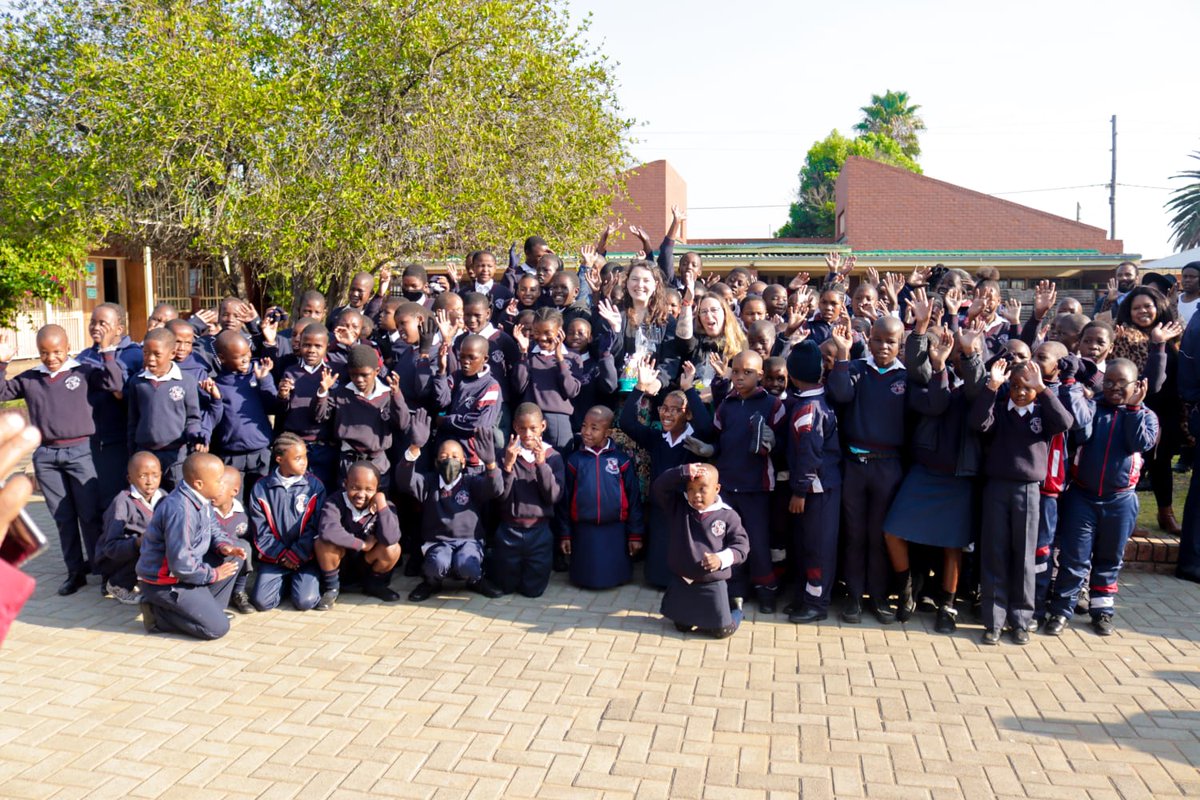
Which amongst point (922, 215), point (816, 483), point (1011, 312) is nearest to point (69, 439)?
point (816, 483)

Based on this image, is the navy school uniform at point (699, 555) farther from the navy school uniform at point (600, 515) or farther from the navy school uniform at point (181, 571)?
the navy school uniform at point (181, 571)

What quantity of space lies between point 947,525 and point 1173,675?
127 centimetres

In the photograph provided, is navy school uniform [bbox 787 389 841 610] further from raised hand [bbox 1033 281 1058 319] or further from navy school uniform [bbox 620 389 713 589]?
raised hand [bbox 1033 281 1058 319]

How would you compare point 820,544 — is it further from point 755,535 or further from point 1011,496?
point 1011,496

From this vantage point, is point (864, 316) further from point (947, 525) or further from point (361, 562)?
point (361, 562)

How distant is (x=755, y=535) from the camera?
555 cm

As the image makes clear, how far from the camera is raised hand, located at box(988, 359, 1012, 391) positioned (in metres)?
4.91

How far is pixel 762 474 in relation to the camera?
18.1ft

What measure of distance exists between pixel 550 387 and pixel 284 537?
196 cm

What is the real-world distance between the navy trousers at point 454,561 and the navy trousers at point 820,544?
2001 mm

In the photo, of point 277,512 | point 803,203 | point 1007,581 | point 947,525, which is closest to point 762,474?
point 947,525

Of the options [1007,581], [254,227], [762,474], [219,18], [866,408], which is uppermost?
[219,18]

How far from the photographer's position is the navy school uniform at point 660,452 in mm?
5852

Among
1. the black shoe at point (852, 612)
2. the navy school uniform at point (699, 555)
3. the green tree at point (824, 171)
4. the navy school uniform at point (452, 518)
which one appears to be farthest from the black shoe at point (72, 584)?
the green tree at point (824, 171)
